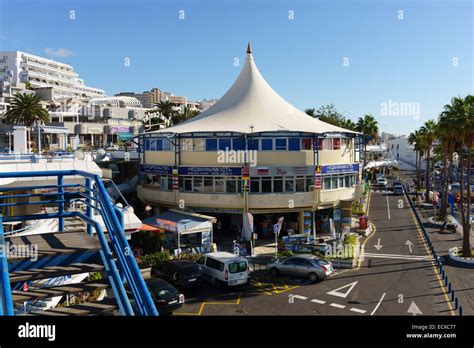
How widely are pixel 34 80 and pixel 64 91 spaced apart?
902 cm

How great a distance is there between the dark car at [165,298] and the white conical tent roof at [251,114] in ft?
61.1

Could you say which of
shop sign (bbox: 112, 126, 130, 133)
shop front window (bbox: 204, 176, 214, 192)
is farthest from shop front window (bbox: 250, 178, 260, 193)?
shop sign (bbox: 112, 126, 130, 133)

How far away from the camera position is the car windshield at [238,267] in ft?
67.6

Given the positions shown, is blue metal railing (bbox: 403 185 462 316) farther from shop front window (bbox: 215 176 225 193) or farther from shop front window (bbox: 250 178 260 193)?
shop front window (bbox: 215 176 225 193)

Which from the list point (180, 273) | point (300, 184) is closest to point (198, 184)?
point (300, 184)

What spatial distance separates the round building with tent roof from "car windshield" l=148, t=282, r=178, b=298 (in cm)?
1360

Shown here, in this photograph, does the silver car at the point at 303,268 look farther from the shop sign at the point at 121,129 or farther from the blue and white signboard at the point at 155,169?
the shop sign at the point at 121,129

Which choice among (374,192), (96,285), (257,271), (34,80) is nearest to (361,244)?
(257,271)

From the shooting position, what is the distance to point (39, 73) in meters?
122

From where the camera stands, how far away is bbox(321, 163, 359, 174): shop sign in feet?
114

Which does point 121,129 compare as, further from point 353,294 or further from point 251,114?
point 353,294

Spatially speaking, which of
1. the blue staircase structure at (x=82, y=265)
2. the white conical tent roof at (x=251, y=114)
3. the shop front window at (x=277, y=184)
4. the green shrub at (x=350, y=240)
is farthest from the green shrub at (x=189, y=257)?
the blue staircase structure at (x=82, y=265)
